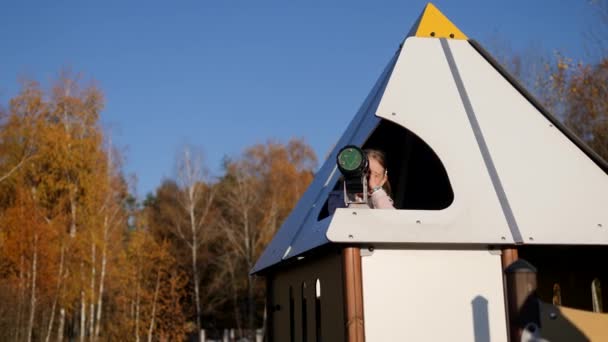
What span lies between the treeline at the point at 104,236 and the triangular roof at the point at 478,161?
1780cm

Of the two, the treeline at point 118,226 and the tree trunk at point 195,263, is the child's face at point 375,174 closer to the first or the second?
the treeline at point 118,226

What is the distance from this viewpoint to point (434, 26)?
6520 millimetres

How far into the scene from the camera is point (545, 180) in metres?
5.31

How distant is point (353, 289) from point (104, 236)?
90.5 feet

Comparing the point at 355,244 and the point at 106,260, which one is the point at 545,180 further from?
the point at 106,260

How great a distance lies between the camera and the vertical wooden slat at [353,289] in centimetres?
458

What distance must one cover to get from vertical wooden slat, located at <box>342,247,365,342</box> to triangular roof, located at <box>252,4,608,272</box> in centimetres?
15

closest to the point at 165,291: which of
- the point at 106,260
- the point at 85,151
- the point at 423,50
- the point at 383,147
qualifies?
the point at 106,260

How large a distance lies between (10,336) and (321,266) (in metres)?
17.0

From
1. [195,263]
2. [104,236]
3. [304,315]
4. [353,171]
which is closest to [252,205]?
[195,263]

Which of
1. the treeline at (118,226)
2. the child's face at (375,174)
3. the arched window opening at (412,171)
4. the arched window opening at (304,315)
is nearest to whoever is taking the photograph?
the child's face at (375,174)

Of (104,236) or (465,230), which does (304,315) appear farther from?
(104,236)

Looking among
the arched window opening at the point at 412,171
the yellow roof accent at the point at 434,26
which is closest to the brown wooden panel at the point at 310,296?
the arched window opening at the point at 412,171

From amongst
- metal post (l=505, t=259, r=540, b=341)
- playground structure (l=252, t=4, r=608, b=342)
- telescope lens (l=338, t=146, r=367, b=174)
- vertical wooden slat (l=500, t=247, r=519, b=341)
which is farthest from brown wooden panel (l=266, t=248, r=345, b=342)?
metal post (l=505, t=259, r=540, b=341)
